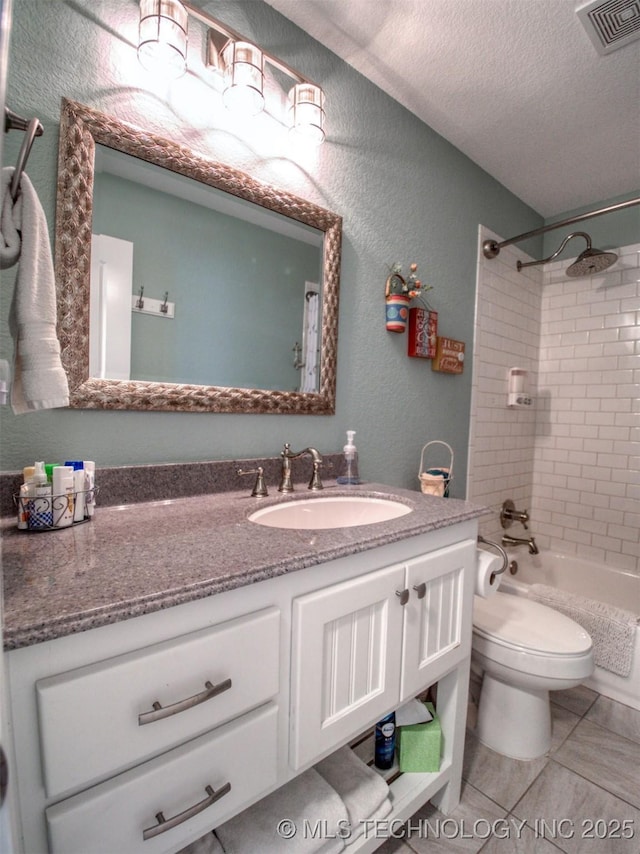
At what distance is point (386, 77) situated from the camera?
5.21 feet

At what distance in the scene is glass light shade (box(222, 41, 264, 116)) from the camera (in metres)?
1.14

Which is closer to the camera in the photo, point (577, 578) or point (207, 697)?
point (207, 697)

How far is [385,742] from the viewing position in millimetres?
1199

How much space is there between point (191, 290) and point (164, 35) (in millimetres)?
592

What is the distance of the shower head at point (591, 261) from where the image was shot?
1.98 m

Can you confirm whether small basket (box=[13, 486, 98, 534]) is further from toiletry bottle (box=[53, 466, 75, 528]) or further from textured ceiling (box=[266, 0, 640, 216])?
textured ceiling (box=[266, 0, 640, 216])

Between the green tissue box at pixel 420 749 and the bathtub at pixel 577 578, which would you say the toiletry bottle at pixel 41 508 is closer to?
the green tissue box at pixel 420 749

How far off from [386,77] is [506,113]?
1.87 feet

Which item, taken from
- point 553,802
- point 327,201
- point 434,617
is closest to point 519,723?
point 553,802

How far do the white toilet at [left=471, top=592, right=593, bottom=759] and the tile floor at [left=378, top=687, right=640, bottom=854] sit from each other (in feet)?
0.21

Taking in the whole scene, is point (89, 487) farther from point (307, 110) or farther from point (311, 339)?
point (307, 110)

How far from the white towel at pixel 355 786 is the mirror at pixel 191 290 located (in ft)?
3.31

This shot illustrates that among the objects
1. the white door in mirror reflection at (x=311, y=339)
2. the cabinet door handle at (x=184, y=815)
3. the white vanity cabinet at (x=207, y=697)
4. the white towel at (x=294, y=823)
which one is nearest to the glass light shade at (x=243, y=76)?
the white door in mirror reflection at (x=311, y=339)

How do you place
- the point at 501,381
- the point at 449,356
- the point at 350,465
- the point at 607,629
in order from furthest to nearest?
the point at 501,381
the point at 449,356
the point at 607,629
the point at 350,465
